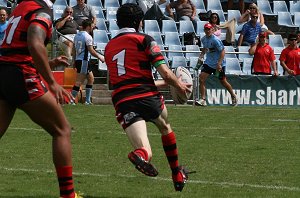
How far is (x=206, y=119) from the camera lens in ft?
63.2

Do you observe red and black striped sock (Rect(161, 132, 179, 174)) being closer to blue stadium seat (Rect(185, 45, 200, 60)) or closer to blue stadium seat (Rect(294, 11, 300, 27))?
blue stadium seat (Rect(185, 45, 200, 60))

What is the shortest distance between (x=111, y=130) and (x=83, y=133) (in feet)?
2.51

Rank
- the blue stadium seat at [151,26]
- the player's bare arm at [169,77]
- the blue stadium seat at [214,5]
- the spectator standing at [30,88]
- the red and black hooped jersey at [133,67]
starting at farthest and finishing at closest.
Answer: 1. the blue stadium seat at [214,5]
2. the blue stadium seat at [151,26]
3. the red and black hooped jersey at [133,67]
4. the player's bare arm at [169,77]
5. the spectator standing at [30,88]

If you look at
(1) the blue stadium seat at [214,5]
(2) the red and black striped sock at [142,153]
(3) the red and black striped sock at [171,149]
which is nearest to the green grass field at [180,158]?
(3) the red and black striped sock at [171,149]

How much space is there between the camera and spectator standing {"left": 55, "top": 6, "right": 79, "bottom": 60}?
1015 inches

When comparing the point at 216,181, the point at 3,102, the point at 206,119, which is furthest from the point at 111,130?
the point at 3,102

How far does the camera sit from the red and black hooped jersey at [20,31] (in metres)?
8.37

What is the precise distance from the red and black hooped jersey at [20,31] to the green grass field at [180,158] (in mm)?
1603

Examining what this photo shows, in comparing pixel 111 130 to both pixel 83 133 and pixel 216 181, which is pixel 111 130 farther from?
pixel 216 181

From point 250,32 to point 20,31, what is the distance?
63.6 feet

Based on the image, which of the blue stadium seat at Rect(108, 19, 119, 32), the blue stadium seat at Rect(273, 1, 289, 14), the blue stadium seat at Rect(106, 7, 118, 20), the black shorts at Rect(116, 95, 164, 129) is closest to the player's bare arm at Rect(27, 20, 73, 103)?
the black shorts at Rect(116, 95, 164, 129)

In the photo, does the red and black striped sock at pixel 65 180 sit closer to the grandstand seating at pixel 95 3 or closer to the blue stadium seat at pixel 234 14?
the grandstand seating at pixel 95 3

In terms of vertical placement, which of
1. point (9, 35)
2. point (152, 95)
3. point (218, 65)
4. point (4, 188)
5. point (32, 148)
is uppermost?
point (9, 35)

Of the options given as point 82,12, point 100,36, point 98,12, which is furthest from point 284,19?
point 82,12
